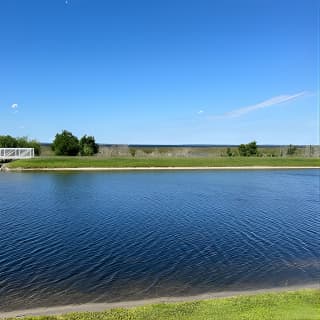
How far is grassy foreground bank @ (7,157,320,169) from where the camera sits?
84812 millimetres

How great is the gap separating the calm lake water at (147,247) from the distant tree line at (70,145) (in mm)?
65373

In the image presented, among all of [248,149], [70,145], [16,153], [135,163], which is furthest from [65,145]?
[248,149]

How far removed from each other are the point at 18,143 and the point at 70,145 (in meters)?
15.2

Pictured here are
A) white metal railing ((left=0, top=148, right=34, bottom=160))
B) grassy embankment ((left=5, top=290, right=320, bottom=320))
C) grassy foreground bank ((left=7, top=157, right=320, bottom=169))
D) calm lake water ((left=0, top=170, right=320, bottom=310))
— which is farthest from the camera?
white metal railing ((left=0, top=148, right=34, bottom=160))

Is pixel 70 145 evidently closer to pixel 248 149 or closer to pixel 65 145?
pixel 65 145

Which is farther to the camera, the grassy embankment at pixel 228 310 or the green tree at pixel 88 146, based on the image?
the green tree at pixel 88 146

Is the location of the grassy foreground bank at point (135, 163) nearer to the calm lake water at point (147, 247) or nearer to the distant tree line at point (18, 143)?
the distant tree line at point (18, 143)

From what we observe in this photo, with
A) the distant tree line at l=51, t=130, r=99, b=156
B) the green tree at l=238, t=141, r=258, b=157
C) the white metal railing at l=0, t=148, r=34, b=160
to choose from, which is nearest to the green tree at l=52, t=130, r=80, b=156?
the distant tree line at l=51, t=130, r=99, b=156

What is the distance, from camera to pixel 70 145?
104m

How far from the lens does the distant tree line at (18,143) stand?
104500 mm

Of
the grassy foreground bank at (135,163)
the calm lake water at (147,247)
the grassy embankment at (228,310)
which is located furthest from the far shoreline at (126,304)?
the grassy foreground bank at (135,163)

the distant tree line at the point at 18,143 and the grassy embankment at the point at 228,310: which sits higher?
the distant tree line at the point at 18,143

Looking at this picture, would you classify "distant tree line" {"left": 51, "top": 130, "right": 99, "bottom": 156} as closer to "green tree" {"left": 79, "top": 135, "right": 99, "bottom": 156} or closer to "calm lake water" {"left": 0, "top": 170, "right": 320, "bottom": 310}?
"green tree" {"left": 79, "top": 135, "right": 99, "bottom": 156}

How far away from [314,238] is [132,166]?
66.4 metres
